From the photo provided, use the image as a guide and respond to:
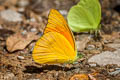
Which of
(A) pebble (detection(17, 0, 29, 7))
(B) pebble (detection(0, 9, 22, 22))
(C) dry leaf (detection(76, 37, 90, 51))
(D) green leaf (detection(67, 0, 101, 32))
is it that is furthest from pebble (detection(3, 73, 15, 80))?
(A) pebble (detection(17, 0, 29, 7))

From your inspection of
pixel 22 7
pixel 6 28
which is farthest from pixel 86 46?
pixel 22 7

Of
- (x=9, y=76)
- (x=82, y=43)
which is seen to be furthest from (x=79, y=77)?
(x=82, y=43)

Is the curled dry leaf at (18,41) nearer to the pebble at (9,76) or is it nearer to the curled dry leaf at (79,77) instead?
the pebble at (9,76)

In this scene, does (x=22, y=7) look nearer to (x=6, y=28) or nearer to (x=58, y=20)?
(x=6, y=28)

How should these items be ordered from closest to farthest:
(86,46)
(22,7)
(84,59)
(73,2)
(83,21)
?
(84,59), (86,46), (83,21), (73,2), (22,7)

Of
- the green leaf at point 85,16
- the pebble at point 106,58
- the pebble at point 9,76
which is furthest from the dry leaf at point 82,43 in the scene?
the pebble at point 9,76
